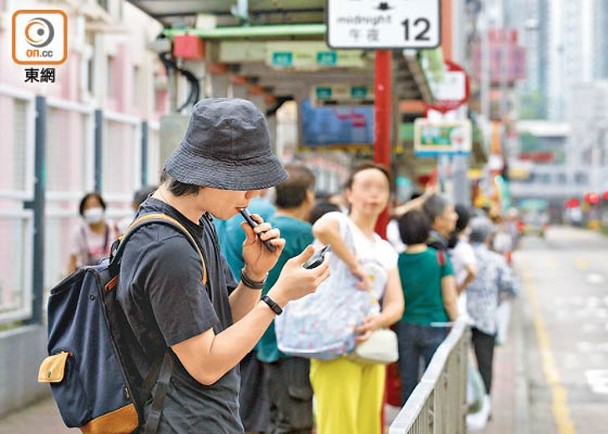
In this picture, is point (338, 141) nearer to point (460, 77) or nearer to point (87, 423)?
point (460, 77)

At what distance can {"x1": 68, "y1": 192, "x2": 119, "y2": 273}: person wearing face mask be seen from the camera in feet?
36.8

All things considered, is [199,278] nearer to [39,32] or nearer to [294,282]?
[294,282]

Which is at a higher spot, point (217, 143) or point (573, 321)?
point (217, 143)

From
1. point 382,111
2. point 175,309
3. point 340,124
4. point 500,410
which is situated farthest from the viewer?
point 340,124

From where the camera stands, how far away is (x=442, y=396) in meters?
5.85

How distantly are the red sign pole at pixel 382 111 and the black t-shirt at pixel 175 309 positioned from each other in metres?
3.94

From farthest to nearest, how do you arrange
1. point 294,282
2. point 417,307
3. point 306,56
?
point 306,56 < point 417,307 < point 294,282

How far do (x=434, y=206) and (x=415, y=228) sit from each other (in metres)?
1.60

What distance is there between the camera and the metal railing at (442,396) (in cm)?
418

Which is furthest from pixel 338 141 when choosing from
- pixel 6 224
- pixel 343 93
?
pixel 6 224

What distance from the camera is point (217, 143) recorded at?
3.51 meters

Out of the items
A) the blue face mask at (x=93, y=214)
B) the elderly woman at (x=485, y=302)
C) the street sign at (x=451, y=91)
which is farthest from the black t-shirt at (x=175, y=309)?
the street sign at (x=451, y=91)

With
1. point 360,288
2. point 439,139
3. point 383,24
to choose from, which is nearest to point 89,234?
point 383,24

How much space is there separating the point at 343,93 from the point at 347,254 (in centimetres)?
733
